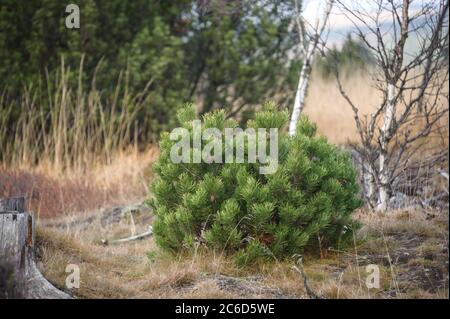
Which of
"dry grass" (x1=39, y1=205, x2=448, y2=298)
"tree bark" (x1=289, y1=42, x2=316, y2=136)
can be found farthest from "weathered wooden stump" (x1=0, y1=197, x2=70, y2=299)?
"tree bark" (x1=289, y1=42, x2=316, y2=136)

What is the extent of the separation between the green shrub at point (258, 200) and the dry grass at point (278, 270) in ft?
0.46

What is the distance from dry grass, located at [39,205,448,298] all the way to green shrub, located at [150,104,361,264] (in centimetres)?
14

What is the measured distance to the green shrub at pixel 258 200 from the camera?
178 inches

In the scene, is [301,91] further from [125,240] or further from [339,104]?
[339,104]

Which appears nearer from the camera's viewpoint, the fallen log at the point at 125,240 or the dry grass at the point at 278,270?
the dry grass at the point at 278,270

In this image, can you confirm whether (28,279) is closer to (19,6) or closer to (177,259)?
(177,259)

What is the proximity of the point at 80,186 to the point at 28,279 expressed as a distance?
4.68 metres

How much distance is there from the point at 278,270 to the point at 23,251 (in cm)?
163

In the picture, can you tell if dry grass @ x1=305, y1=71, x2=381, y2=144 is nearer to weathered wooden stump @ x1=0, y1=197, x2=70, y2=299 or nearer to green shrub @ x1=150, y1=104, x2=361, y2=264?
green shrub @ x1=150, y1=104, x2=361, y2=264

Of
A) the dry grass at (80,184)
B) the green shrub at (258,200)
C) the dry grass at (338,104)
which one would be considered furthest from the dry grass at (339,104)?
the green shrub at (258,200)

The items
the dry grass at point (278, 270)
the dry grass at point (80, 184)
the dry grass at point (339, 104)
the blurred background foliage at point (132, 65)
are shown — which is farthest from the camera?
the dry grass at point (339, 104)

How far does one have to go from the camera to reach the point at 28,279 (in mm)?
4012

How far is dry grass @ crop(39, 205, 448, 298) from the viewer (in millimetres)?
4191

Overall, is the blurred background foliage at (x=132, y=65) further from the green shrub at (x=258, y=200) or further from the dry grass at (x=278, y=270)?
the green shrub at (x=258, y=200)
